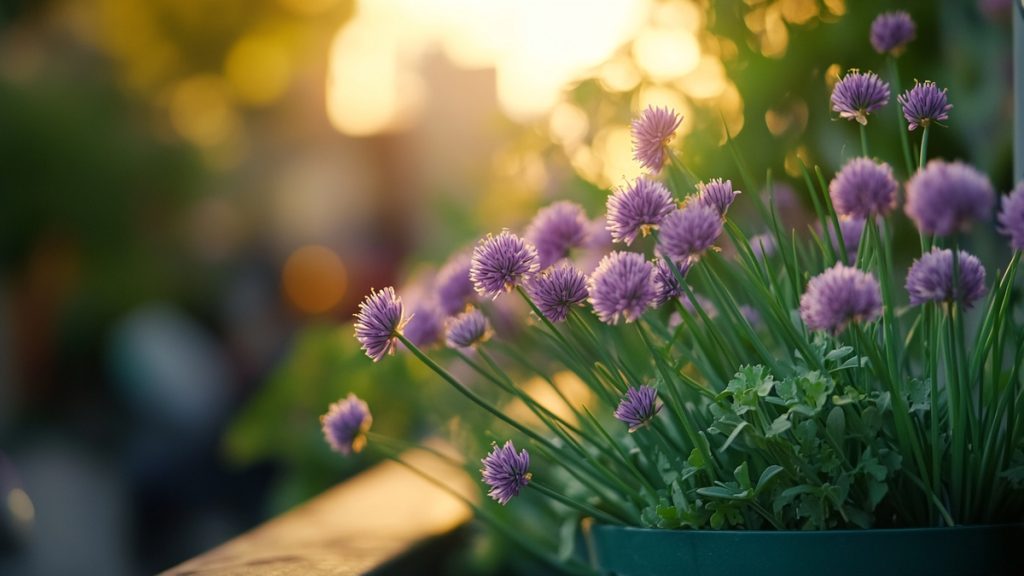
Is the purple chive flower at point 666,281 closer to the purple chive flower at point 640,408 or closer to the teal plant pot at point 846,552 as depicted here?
the purple chive flower at point 640,408

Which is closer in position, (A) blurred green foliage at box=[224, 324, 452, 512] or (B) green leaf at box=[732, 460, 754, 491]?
(B) green leaf at box=[732, 460, 754, 491]

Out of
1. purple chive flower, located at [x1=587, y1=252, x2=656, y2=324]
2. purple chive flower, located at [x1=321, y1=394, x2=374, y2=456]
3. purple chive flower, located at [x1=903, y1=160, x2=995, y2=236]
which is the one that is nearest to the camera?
purple chive flower, located at [x1=903, y1=160, x2=995, y2=236]

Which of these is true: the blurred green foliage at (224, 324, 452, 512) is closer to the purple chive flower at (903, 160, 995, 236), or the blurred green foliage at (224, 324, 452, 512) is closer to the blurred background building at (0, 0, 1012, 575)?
the blurred background building at (0, 0, 1012, 575)

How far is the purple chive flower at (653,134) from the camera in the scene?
0.78 metres

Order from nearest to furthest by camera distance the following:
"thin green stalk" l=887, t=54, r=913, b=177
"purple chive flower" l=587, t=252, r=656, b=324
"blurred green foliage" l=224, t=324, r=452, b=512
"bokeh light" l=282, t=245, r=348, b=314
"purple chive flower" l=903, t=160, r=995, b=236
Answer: "purple chive flower" l=903, t=160, r=995, b=236 < "purple chive flower" l=587, t=252, r=656, b=324 < "thin green stalk" l=887, t=54, r=913, b=177 < "blurred green foliage" l=224, t=324, r=452, b=512 < "bokeh light" l=282, t=245, r=348, b=314

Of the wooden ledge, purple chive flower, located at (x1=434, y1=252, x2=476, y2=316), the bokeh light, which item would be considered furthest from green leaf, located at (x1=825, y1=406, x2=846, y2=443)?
the bokeh light

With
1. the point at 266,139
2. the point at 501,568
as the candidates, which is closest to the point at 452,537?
the point at 501,568

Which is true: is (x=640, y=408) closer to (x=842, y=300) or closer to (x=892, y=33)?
(x=842, y=300)

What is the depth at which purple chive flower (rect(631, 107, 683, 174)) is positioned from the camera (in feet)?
2.56

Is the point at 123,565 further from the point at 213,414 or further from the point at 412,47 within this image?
the point at 412,47

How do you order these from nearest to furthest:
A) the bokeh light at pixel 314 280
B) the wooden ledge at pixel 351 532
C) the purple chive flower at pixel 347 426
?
the purple chive flower at pixel 347 426, the wooden ledge at pixel 351 532, the bokeh light at pixel 314 280

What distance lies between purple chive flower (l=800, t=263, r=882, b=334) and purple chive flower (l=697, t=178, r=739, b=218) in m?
0.14

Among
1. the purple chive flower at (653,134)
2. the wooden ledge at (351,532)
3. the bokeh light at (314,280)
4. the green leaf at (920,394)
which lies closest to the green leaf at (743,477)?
the green leaf at (920,394)

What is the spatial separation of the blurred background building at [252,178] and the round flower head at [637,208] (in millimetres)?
161
